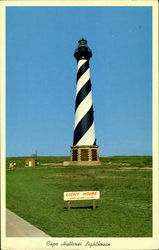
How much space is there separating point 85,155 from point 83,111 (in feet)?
17.9

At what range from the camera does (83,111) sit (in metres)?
30.1

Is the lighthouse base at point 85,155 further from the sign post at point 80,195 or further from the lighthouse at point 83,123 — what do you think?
the sign post at point 80,195

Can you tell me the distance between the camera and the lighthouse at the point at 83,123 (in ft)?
97.9

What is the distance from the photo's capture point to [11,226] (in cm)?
802

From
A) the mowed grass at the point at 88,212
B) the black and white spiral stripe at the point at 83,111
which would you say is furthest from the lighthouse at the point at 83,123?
the mowed grass at the point at 88,212

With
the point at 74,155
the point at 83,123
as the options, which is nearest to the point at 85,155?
the point at 74,155

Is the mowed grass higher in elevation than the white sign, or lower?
lower

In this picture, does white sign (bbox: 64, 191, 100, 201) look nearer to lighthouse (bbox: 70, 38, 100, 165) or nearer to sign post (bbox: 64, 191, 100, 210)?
sign post (bbox: 64, 191, 100, 210)

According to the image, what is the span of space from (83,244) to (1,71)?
6.70 meters

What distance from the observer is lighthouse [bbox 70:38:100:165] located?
29.8 m

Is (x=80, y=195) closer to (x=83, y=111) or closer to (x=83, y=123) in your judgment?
(x=83, y=123)

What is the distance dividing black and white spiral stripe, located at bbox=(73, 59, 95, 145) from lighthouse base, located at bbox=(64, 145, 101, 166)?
613mm

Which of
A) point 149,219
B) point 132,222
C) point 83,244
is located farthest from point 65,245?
point 149,219

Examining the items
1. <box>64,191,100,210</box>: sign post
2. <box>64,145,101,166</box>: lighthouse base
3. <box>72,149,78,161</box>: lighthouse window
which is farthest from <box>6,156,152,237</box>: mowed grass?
<box>72,149,78,161</box>: lighthouse window
